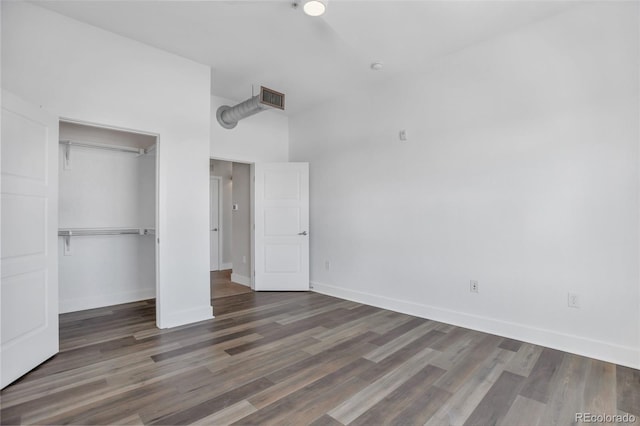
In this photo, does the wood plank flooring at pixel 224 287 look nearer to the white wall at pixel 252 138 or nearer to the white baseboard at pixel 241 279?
the white baseboard at pixel 241 279

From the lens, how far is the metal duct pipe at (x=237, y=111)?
4.14 m

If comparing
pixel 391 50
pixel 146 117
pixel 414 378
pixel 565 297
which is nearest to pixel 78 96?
pixel 146 117

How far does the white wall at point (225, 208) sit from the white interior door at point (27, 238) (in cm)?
443

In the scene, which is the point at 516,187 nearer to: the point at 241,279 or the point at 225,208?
the point at 241,279

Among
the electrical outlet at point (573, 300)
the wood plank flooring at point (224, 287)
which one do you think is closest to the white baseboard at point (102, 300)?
the wood plank flooring at point (224, 287)

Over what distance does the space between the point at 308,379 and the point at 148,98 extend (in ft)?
10.6

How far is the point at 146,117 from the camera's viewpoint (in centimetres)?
339

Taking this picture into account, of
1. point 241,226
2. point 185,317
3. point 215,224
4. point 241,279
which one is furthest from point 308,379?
point 215,224

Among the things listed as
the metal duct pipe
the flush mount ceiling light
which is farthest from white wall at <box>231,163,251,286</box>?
the flush mount ceiling light

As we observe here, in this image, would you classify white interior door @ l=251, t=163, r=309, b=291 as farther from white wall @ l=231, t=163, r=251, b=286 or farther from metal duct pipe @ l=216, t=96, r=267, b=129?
metal duct pipe @ l=216, t=96, r=267, b=129

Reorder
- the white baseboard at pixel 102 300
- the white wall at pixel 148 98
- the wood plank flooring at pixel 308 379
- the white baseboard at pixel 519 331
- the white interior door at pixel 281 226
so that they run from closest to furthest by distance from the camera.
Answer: the wood plank flooring at pixel 308 379, the white baseboard at pixel 519 331, the white wall at pixel 148 98, the white baseboard at pixel 102 300, the white interior door at pixel 281 226

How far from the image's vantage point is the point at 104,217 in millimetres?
4285

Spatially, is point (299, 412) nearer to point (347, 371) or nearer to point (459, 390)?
point (347, 371)

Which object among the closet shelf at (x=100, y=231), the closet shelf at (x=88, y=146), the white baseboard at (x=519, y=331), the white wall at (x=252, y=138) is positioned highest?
the white wall at (x=252, y=138)
